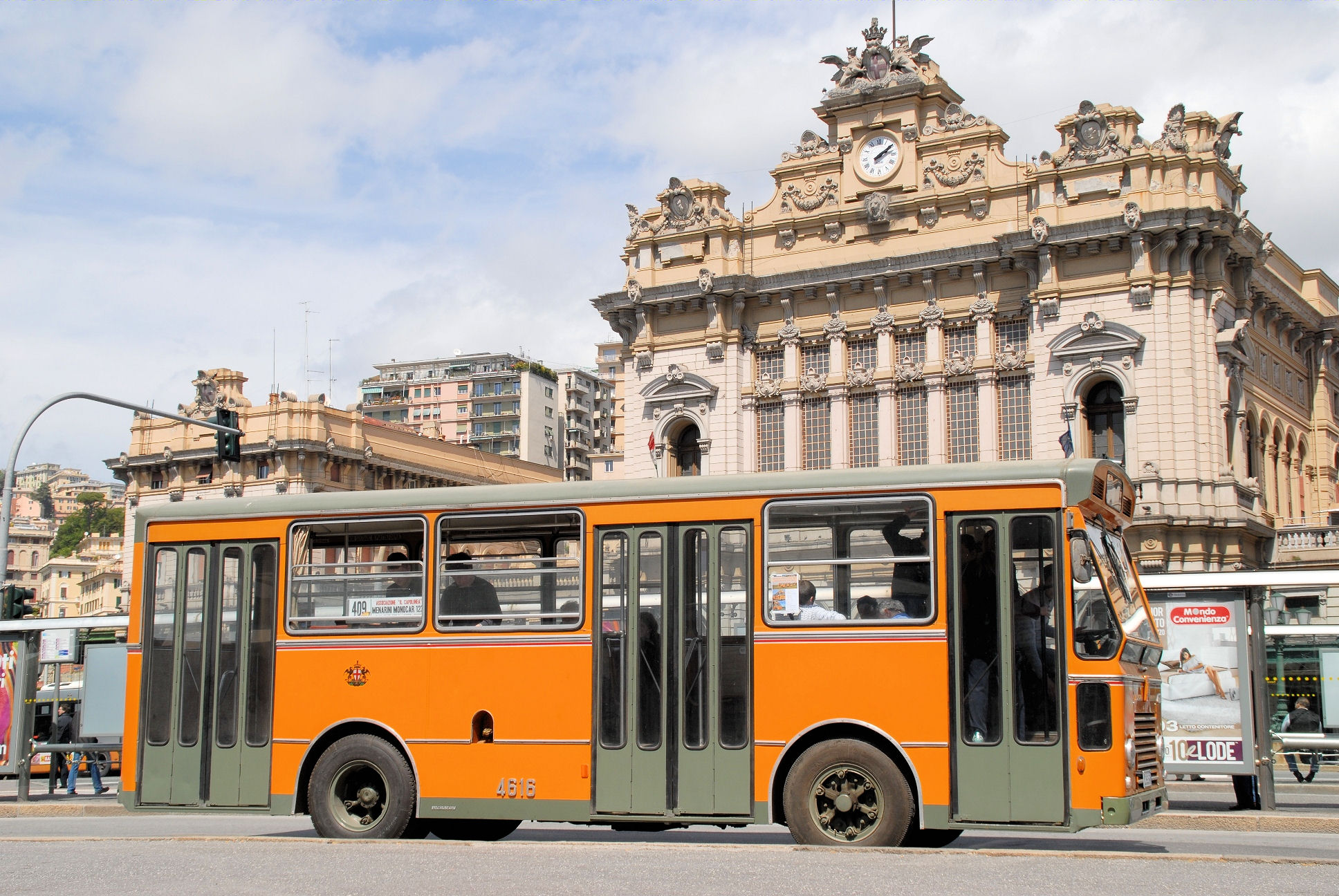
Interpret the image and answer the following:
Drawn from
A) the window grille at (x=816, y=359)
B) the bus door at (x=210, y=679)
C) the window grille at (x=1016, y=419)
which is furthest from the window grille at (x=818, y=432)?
the bus door at (x=210, y=679)

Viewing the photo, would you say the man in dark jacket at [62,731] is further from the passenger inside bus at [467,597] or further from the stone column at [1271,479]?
the stone column at [1271,479]

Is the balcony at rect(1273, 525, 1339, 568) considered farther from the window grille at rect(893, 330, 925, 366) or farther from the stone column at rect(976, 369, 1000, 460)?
the window grille at rect(893, 330, 925, 366)

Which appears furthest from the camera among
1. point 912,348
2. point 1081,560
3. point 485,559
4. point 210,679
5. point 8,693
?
point 912,348

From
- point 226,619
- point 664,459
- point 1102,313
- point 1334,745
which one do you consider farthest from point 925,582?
point 664,459

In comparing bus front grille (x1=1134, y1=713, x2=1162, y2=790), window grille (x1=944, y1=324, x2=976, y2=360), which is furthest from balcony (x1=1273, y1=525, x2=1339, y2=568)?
bus front grille (x1=1134, y1=713, x2=1162, y2=790)

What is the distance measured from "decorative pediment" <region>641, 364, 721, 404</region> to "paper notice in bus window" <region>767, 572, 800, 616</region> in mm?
33834

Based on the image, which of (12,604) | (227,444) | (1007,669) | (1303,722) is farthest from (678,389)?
(1007,669)

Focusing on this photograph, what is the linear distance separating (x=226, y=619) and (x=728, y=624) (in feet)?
16.3

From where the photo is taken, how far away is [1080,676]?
11.9 metres

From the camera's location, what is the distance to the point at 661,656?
13172 mm

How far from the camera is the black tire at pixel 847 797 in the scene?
12250 millimetres

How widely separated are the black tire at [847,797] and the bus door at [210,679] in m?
5.07

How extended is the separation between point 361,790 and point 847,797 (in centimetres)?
454

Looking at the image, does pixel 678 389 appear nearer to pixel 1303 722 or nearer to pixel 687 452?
pixel 687 452
